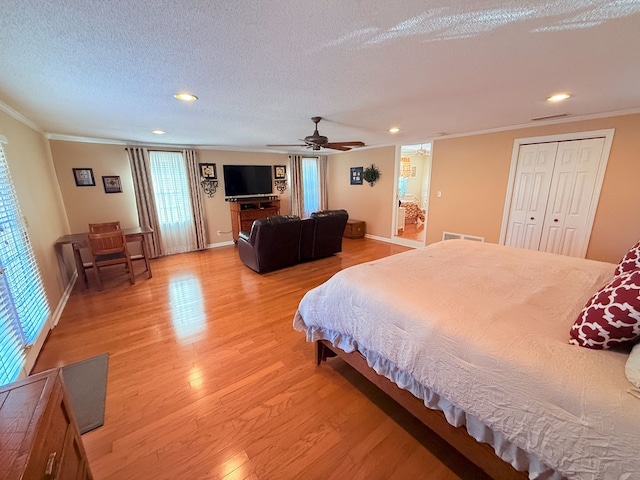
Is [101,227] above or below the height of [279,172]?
below

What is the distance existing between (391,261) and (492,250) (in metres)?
1.18

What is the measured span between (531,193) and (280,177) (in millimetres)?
5254

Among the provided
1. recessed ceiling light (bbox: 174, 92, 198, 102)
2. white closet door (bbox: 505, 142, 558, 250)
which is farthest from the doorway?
recessed ceiling light (bbox: 174, 92, 198, 102)

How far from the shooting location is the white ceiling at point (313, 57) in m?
1.20

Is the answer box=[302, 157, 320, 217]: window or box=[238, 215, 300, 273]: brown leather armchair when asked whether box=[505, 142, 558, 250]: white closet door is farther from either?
box=[302, 157, 320, 217]: window

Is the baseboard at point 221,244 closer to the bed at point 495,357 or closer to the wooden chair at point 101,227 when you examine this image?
the wooden chair at point 101,227

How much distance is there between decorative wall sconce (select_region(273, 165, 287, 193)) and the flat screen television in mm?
218

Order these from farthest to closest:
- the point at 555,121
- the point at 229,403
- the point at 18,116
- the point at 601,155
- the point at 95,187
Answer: the point at 95,187
the point at 555,121
the point at 601,155
the point at 18,116
the point at 229,403

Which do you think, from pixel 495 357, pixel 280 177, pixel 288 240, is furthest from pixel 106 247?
pixel 495 357

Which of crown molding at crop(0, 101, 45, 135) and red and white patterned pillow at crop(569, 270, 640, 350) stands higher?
crown molding at crop(0, 101, 45, 135)

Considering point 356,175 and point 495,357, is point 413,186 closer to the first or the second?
point 356,175

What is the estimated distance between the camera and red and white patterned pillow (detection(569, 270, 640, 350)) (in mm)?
948

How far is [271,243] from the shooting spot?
13.1 feet

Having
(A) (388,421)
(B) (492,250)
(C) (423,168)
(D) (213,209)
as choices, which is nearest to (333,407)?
(A) (388,421)
